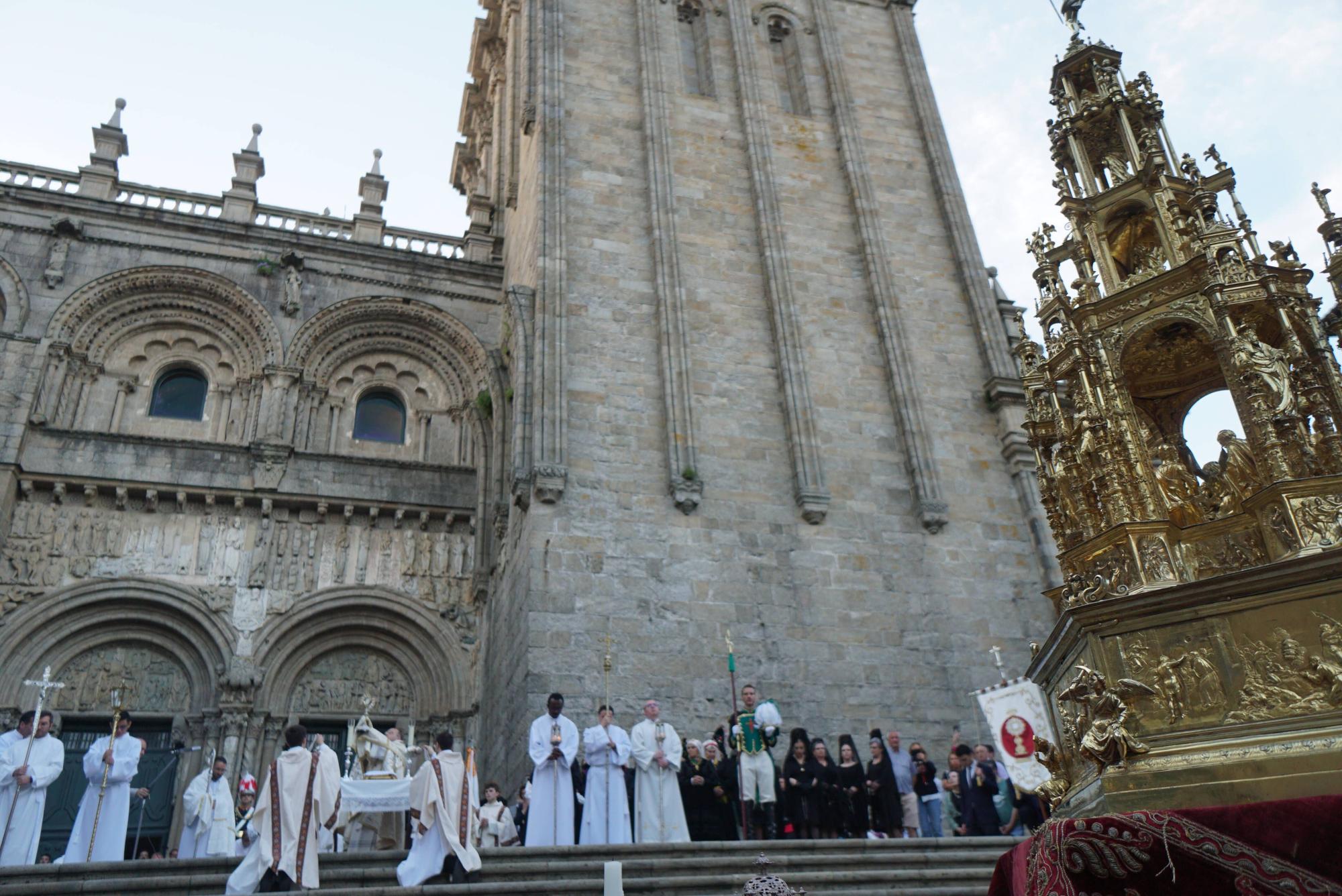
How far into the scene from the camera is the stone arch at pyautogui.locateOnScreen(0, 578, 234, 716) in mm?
15516

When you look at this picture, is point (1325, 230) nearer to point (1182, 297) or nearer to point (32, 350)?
point (1182, 297)

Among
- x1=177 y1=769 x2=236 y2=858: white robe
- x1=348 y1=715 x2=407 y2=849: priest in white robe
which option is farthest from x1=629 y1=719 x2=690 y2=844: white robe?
x1=177 y1=769 x2=236 y2=858: white robe

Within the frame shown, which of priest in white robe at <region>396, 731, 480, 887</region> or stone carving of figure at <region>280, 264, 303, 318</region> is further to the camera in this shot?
stone carving of figure at <region>280, 264, 303, 318</region>

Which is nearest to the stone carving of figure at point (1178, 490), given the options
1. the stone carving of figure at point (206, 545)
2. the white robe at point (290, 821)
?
the white robe at point (290, 821)

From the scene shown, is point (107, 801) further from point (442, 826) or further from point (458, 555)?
point (458, 555)

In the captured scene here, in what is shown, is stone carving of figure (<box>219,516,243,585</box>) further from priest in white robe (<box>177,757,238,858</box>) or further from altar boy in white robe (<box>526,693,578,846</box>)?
altar boy in white robe (<box>526,693,578,846</box>)

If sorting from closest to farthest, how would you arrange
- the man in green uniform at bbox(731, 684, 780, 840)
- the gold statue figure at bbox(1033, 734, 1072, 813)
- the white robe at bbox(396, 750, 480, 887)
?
the gold statue figure at bbox(1033, 734, 1072, 813) → the white robe at bbox(396, 750, 480, 887) → the man in green uniform at bbox(731, 684, 780, 840)

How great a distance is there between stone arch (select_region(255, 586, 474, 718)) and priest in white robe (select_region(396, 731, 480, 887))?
7.93 m

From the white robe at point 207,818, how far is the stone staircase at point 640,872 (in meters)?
3.21

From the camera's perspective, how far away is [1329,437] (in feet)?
17.9

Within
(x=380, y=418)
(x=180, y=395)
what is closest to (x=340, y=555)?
(x=380, y=418)

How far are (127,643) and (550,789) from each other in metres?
9.05

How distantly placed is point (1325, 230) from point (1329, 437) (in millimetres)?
1906

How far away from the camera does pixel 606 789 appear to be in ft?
35.4
